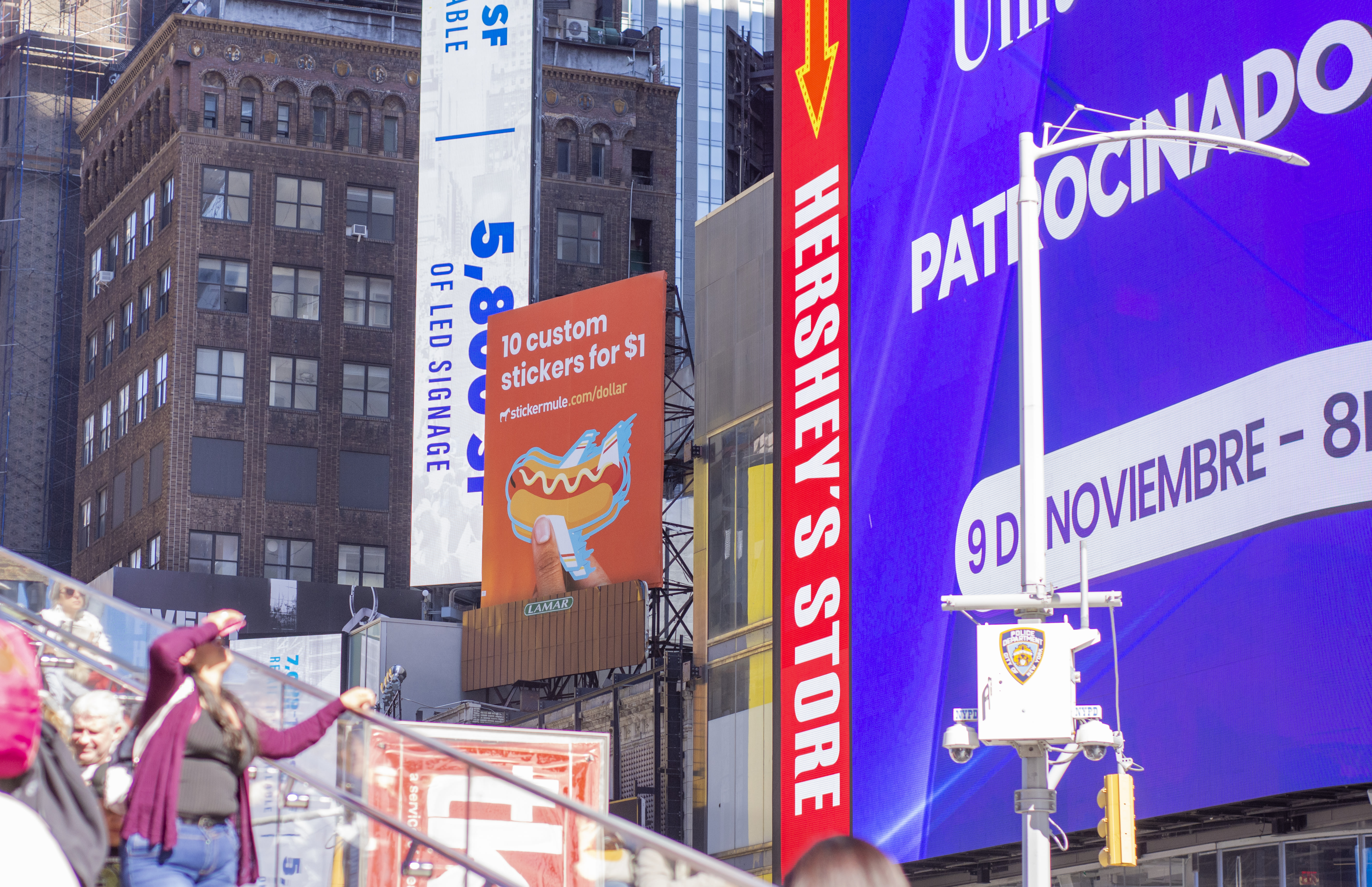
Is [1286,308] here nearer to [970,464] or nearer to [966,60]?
[970,464]

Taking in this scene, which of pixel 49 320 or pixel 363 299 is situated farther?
pixel 49 320

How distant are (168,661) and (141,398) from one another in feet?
221

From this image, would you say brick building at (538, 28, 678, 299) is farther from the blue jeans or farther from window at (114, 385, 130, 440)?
the blue jeans

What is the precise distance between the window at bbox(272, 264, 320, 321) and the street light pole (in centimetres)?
5645

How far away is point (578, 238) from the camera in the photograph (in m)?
74.2

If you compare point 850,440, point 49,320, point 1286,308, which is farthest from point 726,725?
point 49,320

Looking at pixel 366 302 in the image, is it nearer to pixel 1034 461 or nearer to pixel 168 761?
pixel 1034 461

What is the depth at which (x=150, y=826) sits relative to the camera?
26.0ft

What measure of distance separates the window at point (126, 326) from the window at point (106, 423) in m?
2.32

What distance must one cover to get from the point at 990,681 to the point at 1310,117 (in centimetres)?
944

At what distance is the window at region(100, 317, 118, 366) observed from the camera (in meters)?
76.4

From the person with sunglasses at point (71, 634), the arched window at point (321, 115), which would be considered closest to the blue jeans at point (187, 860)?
the person with sunglasses at point (71, 634)

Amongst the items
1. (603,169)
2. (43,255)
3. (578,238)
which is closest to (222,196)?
(578,238)

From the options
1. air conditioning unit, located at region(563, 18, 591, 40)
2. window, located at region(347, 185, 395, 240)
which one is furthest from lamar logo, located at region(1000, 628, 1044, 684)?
air conditioning unit, located at region(563, 18, 591, 40)
